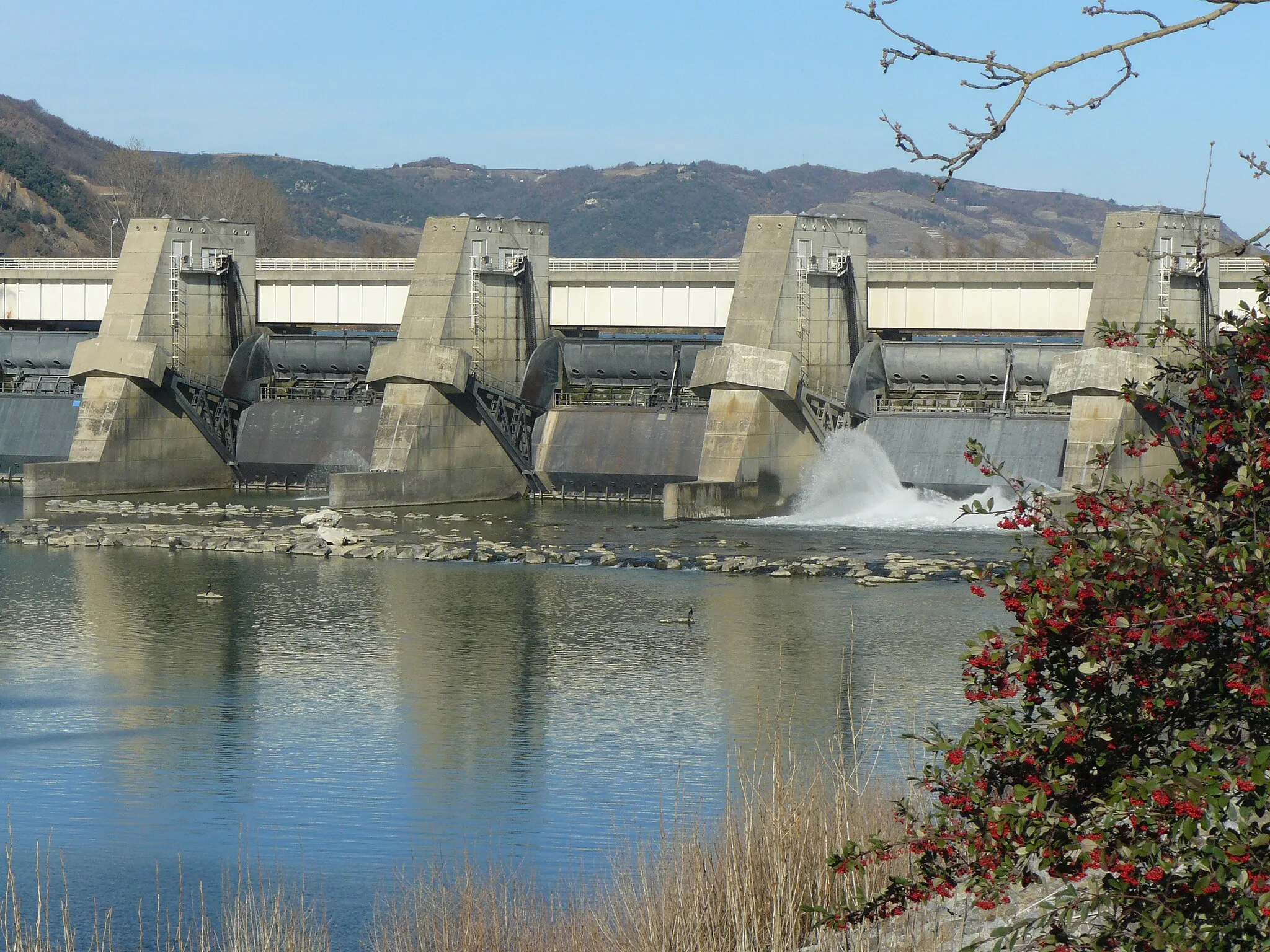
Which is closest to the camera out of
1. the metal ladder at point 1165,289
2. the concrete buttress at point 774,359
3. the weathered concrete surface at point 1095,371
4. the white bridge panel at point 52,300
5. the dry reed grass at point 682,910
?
the dry reed grass at point 682,910

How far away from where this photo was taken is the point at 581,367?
43438mm

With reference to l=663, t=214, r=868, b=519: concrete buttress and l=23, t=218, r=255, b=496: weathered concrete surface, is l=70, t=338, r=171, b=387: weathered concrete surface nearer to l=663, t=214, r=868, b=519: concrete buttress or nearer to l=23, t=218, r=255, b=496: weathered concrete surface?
l=23, t=218, r=255, b=496: weathered concrete surface

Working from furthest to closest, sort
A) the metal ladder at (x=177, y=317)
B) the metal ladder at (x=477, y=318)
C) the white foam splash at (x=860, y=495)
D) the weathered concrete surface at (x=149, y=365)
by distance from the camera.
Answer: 1. the metal ladder at (x=177, y=317)
2. the weathered concrete surface at (x=149, y=365)
3. the metal ladder at (x=477, y=318)
4. the white foam splash at (x=860, y=495)

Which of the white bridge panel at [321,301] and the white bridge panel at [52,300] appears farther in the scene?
the white bridge panel at [52,300]

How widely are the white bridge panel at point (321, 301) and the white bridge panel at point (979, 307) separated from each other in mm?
13494

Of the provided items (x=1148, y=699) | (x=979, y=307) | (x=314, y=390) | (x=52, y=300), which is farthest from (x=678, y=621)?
(x=52, y=300)

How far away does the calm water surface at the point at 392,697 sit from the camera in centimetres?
1346

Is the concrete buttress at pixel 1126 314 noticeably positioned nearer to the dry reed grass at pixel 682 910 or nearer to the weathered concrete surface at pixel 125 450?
the weathered concrete surface at pixel 125 450

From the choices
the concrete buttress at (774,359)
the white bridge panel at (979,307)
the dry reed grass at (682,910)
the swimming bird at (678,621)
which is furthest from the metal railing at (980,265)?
the dry reed grass at (682,910)

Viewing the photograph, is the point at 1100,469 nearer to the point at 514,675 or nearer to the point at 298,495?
the point at 514,675

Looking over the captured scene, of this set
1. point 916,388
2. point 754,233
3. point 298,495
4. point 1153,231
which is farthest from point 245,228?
point 1153,231

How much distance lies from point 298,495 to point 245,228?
8.07 meters

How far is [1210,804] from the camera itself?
5.53m

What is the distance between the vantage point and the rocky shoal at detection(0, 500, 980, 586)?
29.3 metres
